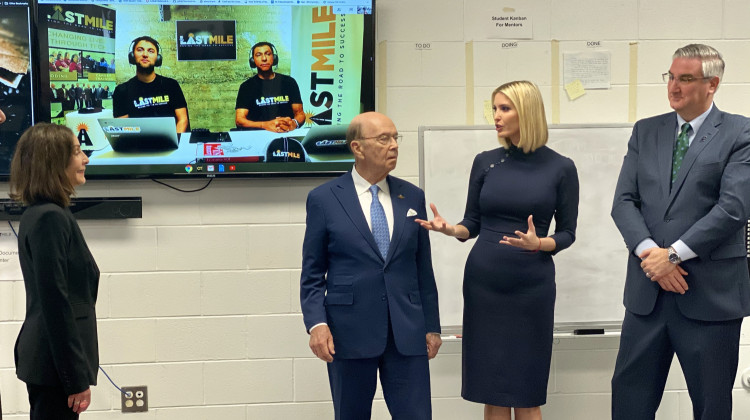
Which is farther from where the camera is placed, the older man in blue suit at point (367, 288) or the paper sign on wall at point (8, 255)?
the paper sign on wall at point (8, 255)

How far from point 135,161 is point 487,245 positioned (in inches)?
63.9

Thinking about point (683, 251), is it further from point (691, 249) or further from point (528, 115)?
point (528, 115)

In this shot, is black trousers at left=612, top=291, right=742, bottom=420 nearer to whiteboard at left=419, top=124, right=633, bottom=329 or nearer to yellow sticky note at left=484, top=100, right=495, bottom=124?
whiteboard at left=419, top=124, right=633, bottom=329

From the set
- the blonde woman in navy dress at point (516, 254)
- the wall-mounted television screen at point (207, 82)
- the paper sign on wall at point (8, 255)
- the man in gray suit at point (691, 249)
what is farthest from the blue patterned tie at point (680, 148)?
the paper sign on wall at point (8, 255)

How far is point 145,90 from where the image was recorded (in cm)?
349

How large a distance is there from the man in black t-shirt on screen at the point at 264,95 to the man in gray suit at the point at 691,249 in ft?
5.15

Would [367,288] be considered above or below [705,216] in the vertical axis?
below

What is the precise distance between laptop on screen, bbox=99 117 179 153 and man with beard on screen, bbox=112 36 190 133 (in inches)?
A: 1.1

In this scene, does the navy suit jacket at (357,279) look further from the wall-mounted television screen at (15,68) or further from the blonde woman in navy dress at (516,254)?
the wall-mounted television screen at (15,68)

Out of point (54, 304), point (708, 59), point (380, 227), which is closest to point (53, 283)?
point (54, 304)

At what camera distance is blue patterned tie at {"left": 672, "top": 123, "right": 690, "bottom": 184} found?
2.76 metres

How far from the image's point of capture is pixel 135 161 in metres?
3.51

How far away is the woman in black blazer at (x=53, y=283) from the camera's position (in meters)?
2.29

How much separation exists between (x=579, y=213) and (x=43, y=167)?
2.38 meters
